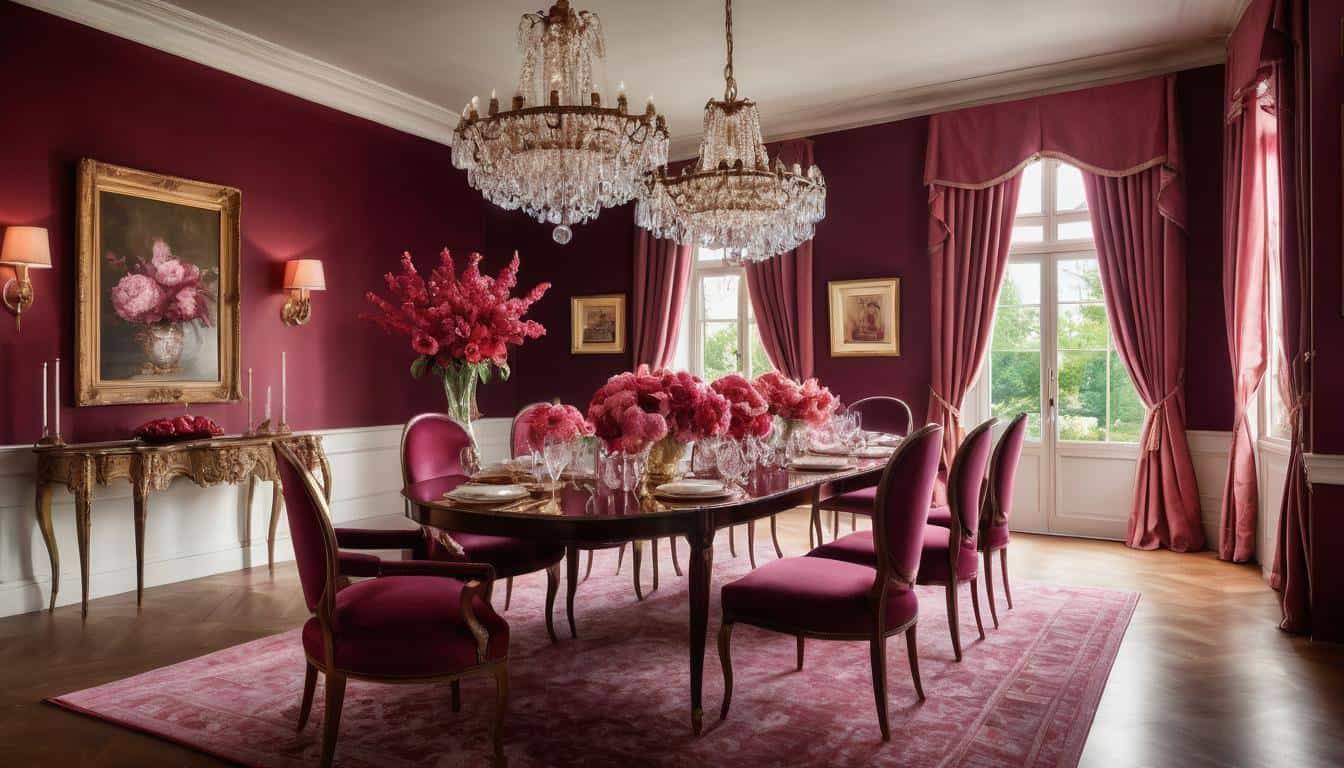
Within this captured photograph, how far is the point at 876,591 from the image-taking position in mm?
2635

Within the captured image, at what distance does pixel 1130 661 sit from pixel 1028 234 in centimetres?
345

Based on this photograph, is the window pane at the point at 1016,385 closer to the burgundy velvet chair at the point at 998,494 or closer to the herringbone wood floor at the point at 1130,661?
the herringbone wood floor at the point at 1130,661

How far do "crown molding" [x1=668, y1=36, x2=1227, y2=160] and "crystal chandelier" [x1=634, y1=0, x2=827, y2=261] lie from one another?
6.67 feet

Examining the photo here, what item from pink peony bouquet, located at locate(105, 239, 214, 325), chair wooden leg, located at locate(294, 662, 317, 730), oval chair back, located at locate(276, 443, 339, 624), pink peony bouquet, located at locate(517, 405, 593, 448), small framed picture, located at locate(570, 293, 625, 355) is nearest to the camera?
oval chair back, located at locate(276, 443, 339, 624)

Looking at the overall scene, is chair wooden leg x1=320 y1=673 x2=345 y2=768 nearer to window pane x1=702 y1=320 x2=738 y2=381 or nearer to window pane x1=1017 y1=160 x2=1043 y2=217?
window pane x1=702 y1=320 x2=738 y2=381

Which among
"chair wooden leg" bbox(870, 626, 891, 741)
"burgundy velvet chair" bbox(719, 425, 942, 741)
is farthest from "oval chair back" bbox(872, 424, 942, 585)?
"chair wooden leg" bbox(870, 626, 891, 741)

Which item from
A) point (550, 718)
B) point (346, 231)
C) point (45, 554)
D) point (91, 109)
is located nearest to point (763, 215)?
point (550, 718)

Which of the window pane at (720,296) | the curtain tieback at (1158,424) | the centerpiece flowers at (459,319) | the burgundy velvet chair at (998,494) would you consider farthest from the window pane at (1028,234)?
the centerpiece flowers at (459,319)

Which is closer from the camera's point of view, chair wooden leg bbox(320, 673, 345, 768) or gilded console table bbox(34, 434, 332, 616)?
chair wooden leg bbox(320, 673, 345, 768)

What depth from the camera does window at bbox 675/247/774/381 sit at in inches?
279

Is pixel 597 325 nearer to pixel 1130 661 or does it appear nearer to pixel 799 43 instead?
pixel 799 43

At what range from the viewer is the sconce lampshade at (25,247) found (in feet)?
13.2

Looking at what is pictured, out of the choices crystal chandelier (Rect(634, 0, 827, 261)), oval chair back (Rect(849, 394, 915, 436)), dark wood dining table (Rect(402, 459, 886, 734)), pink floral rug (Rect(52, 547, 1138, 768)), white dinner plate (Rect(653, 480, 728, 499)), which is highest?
crystal chandelier (Rect(634, 0, 827, 261))

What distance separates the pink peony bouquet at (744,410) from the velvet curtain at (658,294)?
3.93m
